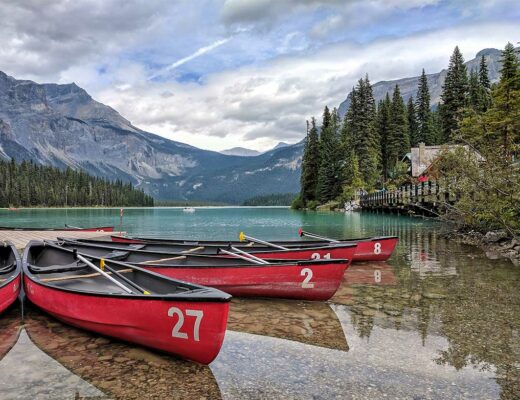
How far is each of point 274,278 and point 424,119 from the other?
74952 mm

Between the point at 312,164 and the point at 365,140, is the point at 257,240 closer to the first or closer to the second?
the point at 365,140

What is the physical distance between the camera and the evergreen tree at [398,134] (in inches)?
2800

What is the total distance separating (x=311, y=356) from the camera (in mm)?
6523

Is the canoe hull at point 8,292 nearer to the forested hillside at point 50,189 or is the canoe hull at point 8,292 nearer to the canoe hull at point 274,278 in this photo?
the canoe hull at point 274,278

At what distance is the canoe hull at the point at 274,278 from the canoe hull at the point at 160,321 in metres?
3.15

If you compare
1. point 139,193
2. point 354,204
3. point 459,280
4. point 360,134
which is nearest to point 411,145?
point 360,134

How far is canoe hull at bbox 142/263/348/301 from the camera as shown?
9.60m

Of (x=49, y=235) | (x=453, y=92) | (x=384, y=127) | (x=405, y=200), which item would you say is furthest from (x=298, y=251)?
(x=384, y=127)

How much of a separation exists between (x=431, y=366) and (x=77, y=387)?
16.9ft

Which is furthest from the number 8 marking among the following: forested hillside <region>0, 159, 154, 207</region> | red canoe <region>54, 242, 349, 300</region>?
forested hillside <region>0, 159, 154, 207</region>

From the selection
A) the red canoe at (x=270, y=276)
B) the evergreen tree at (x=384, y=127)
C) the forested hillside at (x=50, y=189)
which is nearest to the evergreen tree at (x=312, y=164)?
the evergreen tree at (x=384, y=127)

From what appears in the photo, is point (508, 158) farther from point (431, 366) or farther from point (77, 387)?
point (77, 387)

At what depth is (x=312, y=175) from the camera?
8025 cm

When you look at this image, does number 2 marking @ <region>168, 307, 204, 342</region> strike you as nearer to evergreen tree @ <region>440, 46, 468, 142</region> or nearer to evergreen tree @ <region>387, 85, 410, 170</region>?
evergreen tree @ <region>440, 46, 468, 142</region>
